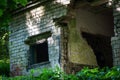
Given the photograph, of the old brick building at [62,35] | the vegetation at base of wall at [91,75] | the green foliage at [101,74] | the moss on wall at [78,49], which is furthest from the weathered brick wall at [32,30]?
the green foliage at [101,74]

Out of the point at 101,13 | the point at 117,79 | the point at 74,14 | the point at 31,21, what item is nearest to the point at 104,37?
the point at 101,13

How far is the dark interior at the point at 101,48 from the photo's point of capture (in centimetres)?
1309

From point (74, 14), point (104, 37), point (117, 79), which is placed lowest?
point (117, 79)

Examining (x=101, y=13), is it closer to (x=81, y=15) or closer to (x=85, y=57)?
(x=81, y=15)

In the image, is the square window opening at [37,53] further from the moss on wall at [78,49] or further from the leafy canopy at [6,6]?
the leafy canopy at [6,6]

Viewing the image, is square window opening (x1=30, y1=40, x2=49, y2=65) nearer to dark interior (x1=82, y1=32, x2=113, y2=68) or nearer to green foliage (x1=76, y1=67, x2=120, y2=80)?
dark interior (x1=82, y1=32, x2=113, y2=68)

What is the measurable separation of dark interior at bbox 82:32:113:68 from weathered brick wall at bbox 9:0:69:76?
1587 millimetres

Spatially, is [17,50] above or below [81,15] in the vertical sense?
below

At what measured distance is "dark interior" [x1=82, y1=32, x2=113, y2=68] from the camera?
13094 millimetres

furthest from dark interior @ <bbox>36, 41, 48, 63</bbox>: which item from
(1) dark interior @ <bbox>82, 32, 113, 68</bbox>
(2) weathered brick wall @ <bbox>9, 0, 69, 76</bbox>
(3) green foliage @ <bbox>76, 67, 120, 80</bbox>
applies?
(3) green foliage @ <bbox>76, 67, 120, 80</bbox>

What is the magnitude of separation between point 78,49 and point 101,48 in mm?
1510

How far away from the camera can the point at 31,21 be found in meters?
13.0

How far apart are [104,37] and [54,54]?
2.53 m

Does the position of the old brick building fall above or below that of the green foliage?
above
